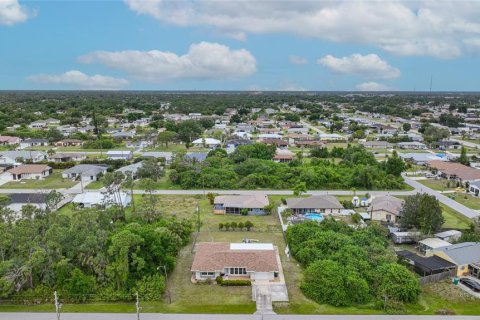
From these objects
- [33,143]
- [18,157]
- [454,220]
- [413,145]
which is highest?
[413,145]

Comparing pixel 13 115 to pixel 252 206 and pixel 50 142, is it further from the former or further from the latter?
pixel 252 206

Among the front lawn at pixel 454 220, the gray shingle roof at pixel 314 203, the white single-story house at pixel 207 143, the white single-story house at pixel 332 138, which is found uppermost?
the white single-story house at pixel 332 138

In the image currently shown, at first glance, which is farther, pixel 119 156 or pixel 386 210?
pixel 119 156

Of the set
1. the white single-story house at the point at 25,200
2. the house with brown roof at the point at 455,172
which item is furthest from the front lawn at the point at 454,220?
the white single-story house at the point at 25,200

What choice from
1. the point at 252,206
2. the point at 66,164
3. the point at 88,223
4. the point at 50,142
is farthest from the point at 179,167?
the point at 50,142

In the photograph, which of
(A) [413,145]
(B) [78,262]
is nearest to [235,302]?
(B) [78,262]

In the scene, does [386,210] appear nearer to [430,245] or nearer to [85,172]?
[430,245]

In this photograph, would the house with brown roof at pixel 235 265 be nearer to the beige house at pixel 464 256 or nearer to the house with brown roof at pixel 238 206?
the house with brown roof at pixel 238 206
